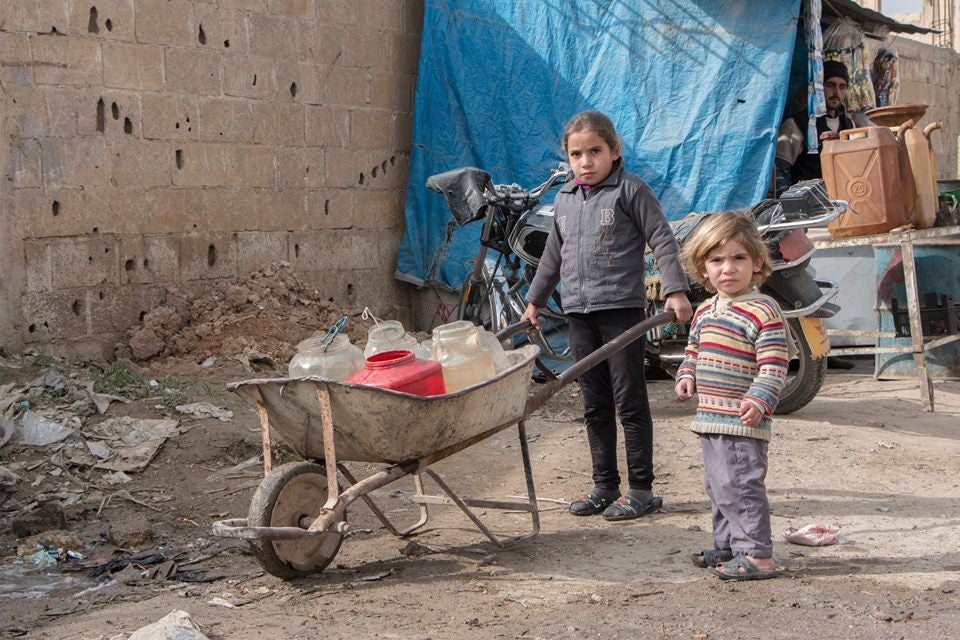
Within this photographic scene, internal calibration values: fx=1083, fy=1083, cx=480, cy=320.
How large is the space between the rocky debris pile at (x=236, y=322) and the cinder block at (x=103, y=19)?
1.76 metres

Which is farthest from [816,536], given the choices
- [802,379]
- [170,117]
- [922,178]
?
[170,117]

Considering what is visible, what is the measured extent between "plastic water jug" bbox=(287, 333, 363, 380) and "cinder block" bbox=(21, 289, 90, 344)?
135 inches

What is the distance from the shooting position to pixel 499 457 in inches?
231

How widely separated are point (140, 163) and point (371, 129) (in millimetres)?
2290

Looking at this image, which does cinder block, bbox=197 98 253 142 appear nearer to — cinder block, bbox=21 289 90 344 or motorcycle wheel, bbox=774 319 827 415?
cinder block, bbox=21 289 90 344

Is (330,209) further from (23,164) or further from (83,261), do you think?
(23,164)

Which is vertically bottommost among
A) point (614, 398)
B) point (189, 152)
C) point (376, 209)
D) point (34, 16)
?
point (614, 398)

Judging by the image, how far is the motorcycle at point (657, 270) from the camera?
20.2 ft

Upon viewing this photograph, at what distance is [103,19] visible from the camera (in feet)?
23.0

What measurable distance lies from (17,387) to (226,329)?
1694 mm

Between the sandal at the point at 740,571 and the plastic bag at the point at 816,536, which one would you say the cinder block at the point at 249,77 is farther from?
the sandal at the point at 740,571

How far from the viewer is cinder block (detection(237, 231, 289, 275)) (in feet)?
26.2

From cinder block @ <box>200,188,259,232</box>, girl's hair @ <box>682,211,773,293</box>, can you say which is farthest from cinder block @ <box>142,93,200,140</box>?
girl's hair @ <box>682,211,773,293</box>

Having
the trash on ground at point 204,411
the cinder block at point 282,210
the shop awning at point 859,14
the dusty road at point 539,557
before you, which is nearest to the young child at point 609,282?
the dusty road at point 539,557
